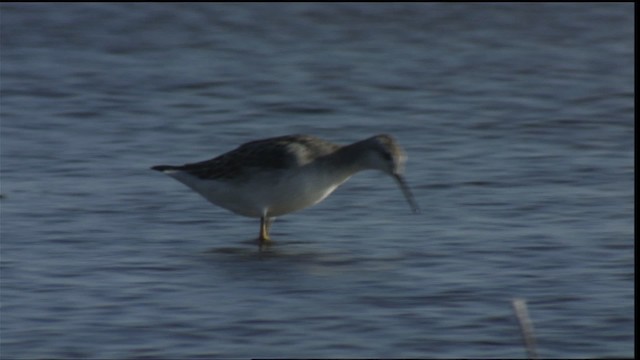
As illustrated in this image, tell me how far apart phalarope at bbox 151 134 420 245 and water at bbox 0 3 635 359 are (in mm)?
254

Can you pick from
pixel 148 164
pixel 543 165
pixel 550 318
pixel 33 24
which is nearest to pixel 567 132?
pixel 543 165

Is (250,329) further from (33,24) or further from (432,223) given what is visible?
(33,24)

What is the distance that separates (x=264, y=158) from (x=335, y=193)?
1467 mm

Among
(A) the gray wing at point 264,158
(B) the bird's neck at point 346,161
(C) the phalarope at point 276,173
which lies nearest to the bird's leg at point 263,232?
(C) the phalarope at point 276,173

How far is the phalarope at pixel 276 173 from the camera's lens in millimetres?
10672

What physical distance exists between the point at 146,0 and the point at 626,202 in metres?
9.29

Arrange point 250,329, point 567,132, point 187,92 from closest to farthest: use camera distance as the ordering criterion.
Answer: point 250,329 < point 567,132 < point 187,92

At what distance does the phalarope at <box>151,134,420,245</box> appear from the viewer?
420 inches

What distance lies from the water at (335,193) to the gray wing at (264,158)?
1.35 ft

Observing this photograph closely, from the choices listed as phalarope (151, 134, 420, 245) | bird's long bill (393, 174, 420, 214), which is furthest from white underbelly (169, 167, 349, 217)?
bird's long bill (393, 174, 420, 214)

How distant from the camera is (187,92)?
51.2 feet

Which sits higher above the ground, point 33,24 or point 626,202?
point 33,24

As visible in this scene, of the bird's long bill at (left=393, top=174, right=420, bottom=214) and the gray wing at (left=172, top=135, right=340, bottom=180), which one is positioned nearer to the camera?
the gray wing at (left=172, top=135, right=340, bottom=180)

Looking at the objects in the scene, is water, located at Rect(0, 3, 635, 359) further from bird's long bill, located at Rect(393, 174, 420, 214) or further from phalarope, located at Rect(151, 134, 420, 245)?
phalarope, located at Rect(151, 134, 420, 245)
